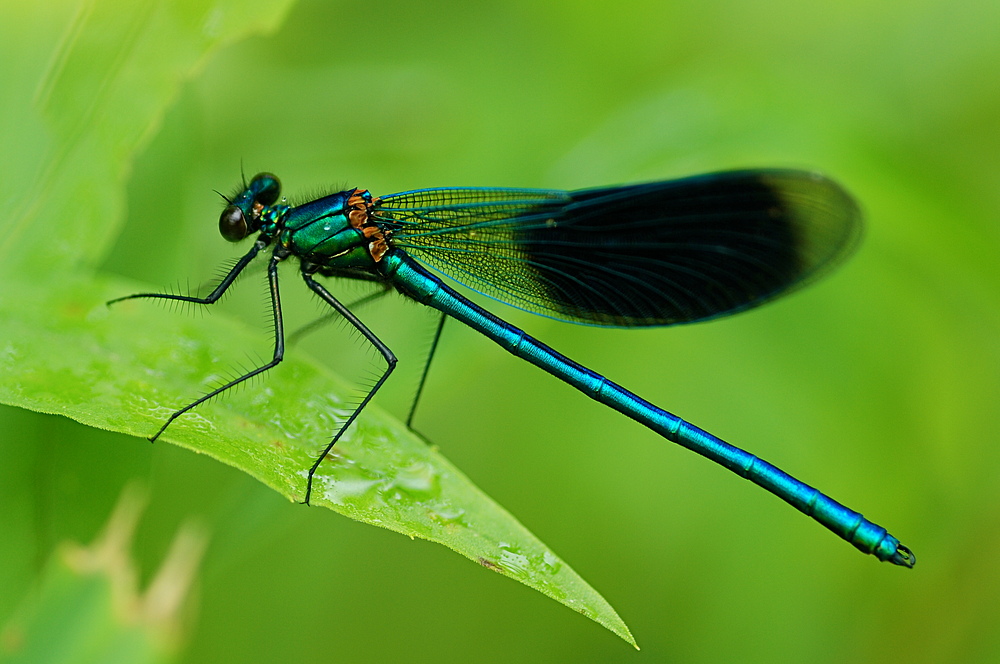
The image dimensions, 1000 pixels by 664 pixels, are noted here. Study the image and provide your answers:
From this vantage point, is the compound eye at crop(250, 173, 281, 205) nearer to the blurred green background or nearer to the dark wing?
the blurred green background

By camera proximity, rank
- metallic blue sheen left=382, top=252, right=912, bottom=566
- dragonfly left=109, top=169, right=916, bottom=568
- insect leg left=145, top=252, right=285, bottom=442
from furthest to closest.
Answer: dragonfly left=109, top=169, right=916, bottom=568 → metallic blue sheen left=382, top=252, right=912, bottom=566 → insect leg left=145, top=252, right=285, bottom=442

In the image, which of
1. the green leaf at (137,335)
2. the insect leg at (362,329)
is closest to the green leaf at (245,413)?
the green leaf at (137,335)

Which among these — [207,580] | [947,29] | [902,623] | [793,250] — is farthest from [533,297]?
[947,29]

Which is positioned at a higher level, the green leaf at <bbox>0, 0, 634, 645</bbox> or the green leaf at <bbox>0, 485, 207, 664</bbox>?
the green leaf at <bbox>0, 0, 634, 645</bbox>

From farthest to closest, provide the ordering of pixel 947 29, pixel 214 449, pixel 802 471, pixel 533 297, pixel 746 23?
pixel 746 23 → pixel 947 29 → pixel 802 471 → pixel 533 297 → pixel 214 449

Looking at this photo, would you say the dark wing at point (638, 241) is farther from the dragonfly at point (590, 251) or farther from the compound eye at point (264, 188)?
the compound eye at point (264, 188)

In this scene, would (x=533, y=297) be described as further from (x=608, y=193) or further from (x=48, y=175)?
(x=48, y=175)

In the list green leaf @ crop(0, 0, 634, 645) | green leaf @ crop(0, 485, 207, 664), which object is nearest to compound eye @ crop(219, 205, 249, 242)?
green leaf @ crop(0, 0, 634, 645)
